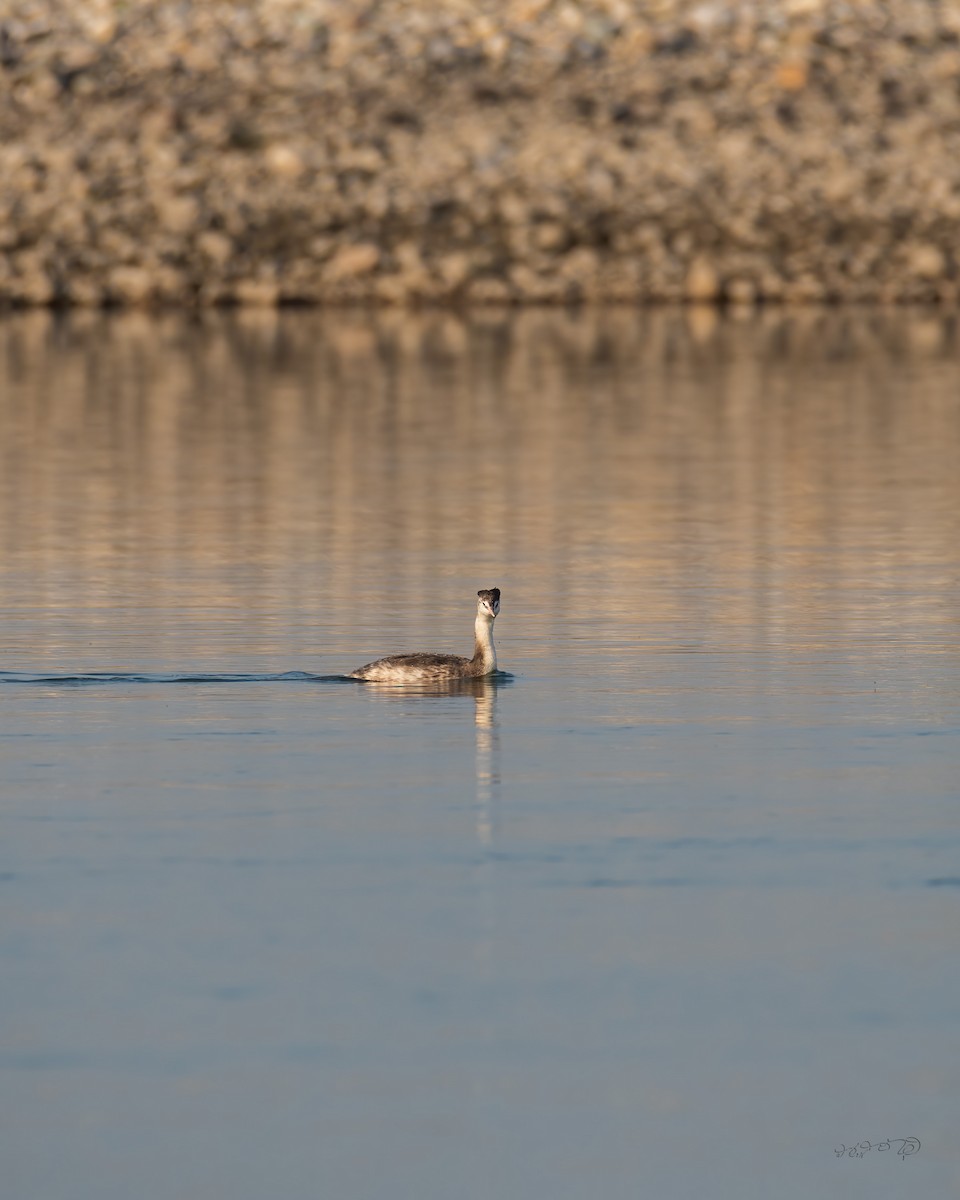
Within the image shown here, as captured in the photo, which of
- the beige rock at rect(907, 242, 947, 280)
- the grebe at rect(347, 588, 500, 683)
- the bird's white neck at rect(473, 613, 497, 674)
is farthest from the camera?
the beige rock at rect(907, 242, 947, 280)

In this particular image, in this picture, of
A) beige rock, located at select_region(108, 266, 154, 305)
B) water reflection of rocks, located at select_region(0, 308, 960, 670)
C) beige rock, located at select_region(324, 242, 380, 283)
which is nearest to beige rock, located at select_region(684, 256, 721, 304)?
beige rock, located at select_region(324, 242, 380, 283)

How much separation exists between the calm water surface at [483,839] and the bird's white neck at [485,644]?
21 centimetres

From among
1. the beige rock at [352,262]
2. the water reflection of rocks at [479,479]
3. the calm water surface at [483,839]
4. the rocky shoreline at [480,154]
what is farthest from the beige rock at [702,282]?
the calm water surface at [483,839]

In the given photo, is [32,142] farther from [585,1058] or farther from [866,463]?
[585,1058]

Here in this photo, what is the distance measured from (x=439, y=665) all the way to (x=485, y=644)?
0.93 feet

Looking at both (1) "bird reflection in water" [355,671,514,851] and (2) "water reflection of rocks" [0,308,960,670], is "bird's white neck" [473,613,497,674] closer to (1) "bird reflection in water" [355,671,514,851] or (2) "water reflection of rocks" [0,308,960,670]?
(1) "bird reflection in water" [355,671,514,851]

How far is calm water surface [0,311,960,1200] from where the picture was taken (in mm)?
7336

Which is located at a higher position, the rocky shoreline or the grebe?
the rocky shoreline

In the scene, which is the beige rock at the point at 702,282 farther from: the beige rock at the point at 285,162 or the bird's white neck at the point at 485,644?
the bird's white neck at the point at 485,644

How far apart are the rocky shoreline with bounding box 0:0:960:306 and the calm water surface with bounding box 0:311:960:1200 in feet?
80.1

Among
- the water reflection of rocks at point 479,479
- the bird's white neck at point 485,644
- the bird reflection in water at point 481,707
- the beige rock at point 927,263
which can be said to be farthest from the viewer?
the beige rock at point 927,263

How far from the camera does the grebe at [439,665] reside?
13250mm

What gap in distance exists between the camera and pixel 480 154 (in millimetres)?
48062

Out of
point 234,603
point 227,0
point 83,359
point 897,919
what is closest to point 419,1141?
point 897,919
